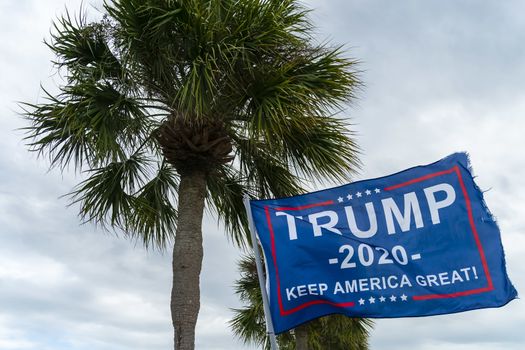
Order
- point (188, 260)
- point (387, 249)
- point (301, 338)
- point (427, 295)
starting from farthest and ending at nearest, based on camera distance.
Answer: point (301, 338) < point (188, 260) < point (387, 249) < point (427, 295)

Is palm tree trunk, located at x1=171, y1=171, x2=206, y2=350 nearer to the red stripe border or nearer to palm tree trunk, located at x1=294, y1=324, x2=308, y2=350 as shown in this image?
the red stripe border

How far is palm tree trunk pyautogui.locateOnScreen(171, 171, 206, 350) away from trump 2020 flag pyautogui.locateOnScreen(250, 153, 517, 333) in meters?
1.47

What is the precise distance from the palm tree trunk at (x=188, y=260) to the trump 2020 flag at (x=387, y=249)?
4.82ft

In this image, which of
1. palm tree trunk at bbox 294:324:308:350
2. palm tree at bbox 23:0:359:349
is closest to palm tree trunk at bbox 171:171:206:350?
palm tree at bbox 23:0:359:349

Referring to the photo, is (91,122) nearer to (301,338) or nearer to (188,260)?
(188,260)

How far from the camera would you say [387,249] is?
578cm

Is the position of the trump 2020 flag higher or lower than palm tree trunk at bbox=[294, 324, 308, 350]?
lower

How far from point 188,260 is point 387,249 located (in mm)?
2598

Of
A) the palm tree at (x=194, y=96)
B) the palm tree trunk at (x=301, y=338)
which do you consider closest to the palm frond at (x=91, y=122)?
the palm tree at (x=194, y=96)

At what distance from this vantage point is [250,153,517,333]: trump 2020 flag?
5.44m

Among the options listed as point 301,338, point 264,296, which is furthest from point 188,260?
point 301,338

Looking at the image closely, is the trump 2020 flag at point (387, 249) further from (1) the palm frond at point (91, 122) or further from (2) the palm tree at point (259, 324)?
(2) the palm tree at point (259, 324)

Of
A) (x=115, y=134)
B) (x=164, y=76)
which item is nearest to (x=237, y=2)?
(x=164, y=76)

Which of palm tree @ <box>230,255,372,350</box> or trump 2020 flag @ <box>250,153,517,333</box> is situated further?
palm tree @ <box>230,255,372,350</box>
